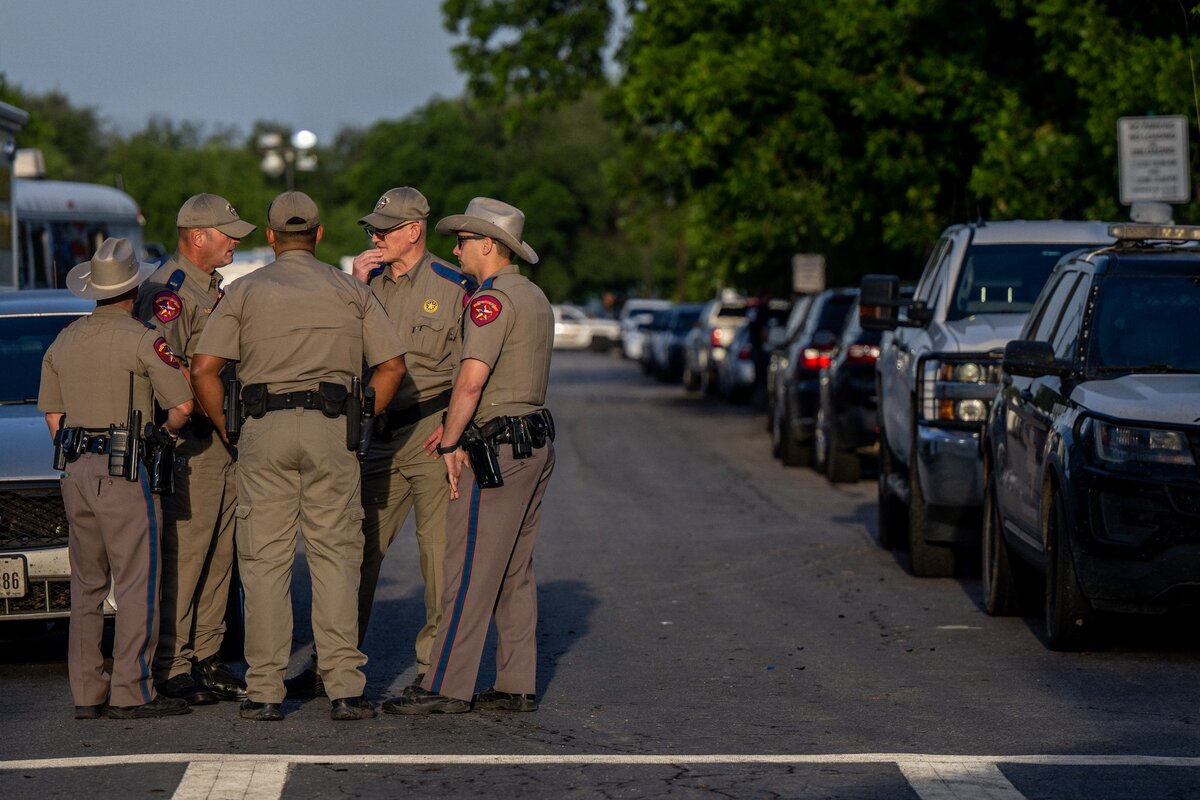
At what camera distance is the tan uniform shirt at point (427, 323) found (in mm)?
8375

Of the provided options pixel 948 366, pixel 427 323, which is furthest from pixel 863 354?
pixel 427 323

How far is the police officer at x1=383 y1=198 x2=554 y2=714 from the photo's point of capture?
304 inches

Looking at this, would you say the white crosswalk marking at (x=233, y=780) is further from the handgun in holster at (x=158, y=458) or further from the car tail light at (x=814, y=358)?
the car tail light at (x=814, y=358)

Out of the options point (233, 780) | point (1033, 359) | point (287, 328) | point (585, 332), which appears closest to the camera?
point (233, 780)

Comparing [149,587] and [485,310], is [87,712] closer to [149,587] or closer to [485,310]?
[149,587]

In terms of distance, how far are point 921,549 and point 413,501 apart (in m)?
4.61

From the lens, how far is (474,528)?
784cm

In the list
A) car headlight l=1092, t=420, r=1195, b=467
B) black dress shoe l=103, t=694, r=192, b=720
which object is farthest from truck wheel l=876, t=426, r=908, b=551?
black dress shoe l=103, t=694, r=192, b=720

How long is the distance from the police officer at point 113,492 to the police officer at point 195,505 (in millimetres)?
369

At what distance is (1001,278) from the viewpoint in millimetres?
13164

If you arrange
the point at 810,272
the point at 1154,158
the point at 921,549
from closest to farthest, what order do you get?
the point at 921,549 → the point at 1154,158 → the point at 810,272

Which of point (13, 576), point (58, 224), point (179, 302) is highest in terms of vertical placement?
point (58, 224)

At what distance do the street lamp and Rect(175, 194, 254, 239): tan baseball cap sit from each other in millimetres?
18124

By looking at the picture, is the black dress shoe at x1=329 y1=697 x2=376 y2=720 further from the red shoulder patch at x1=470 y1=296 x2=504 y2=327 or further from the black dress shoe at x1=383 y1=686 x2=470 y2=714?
the red shoulder patch at x1=470 y1=296 x2=504 y2=327
